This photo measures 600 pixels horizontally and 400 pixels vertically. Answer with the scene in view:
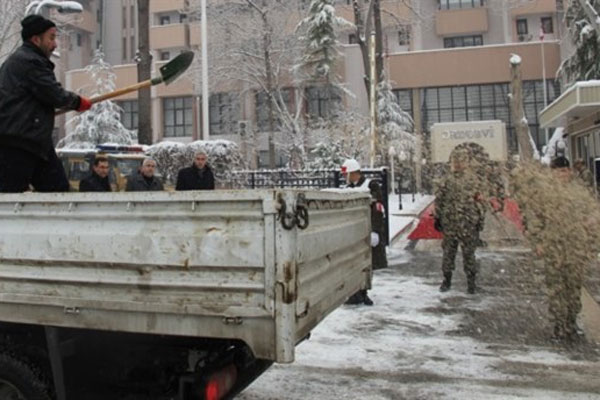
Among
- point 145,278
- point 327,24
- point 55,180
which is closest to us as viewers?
point 145,278

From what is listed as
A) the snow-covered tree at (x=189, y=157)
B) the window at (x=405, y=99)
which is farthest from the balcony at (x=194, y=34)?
the snow-covered tree at (x=189, y=157)

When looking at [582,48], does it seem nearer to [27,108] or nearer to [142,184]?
[142,184]

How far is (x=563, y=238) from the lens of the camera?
539 cm

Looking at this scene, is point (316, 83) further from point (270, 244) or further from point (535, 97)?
point (270, 244)

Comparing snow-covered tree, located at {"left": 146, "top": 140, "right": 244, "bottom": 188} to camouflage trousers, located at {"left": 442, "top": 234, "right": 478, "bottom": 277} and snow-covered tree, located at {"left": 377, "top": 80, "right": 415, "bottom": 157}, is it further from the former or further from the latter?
snow-covered tree, located at {"left": 377, "top": 80, "right": 415, "bottom": 157}

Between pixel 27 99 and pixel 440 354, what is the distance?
3.91 meters

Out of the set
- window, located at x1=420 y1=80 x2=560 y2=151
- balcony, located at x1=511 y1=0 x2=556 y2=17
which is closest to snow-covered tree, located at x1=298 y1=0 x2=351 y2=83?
window, located at x1=420 y1=80 x2=560 y2=151

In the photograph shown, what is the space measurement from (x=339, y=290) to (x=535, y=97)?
125 ft

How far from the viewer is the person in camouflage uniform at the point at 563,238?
5.35 meters

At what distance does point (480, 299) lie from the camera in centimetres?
728

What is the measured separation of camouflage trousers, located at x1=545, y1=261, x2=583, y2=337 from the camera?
17.8 ft

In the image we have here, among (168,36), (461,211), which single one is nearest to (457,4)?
(168,36)

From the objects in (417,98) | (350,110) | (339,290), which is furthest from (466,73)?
(339,290)

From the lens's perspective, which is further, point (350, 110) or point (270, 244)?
point (350, 110)
